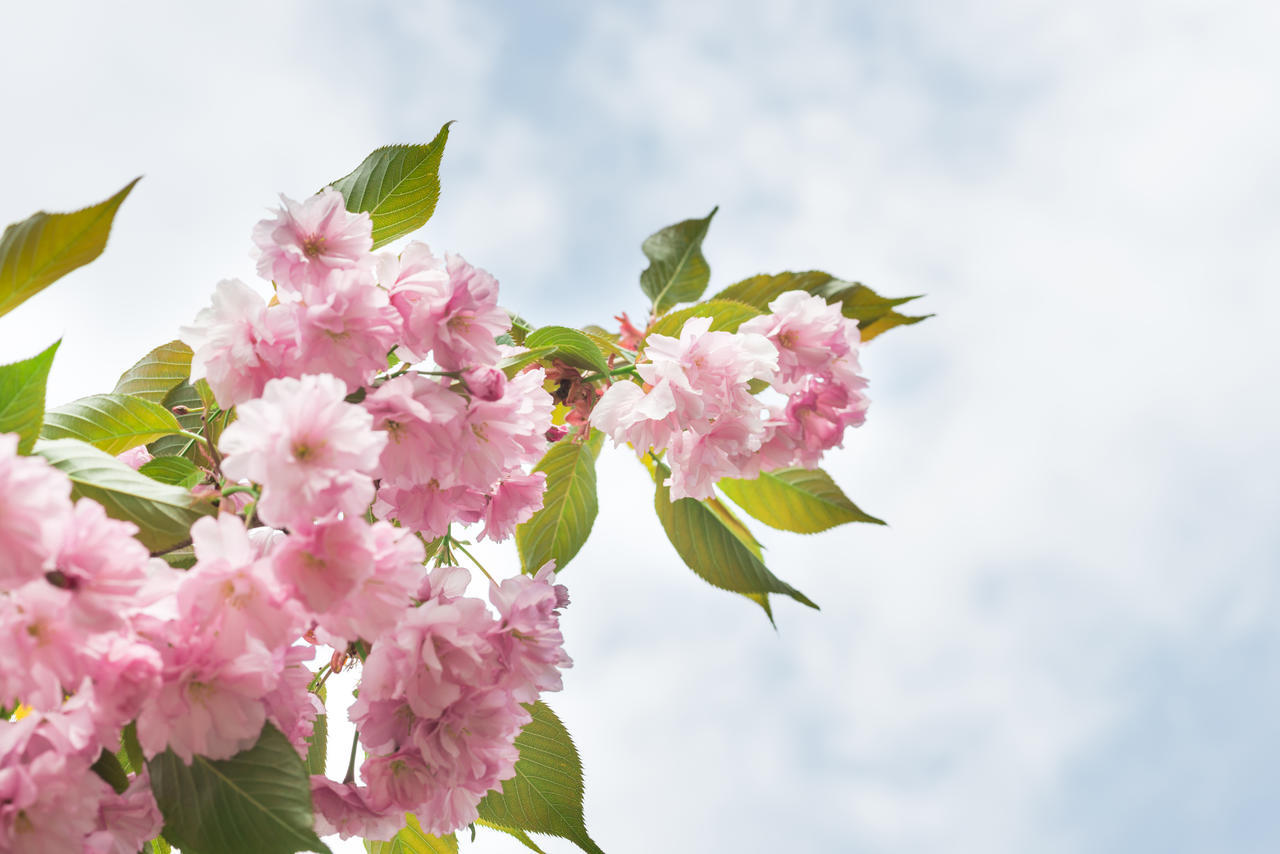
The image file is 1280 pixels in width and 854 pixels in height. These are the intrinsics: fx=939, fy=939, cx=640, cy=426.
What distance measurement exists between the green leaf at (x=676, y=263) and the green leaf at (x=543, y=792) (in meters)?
0.81

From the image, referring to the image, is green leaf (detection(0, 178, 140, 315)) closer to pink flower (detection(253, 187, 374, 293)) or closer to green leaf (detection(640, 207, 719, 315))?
pink flower (detection(253, 187, 374, 293))

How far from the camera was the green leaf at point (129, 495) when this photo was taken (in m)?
0.72

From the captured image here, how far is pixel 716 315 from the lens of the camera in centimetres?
129

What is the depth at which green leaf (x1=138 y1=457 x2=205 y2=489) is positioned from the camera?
878 millimetres

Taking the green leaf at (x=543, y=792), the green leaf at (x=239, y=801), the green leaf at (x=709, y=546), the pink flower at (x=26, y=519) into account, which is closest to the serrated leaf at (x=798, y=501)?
the green leaf at (x=709, y=546)

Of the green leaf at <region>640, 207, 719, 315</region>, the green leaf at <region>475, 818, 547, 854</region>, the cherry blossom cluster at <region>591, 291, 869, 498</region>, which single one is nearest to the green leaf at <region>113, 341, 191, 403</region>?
the cherry blossom cluster at <region>591, 291, 869, 498</region>

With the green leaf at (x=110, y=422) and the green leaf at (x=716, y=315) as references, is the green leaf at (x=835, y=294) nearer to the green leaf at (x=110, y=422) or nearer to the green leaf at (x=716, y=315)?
the green leaf at (x=716, y=315)

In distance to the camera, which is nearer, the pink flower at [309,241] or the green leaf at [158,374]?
the pink flower at [309,241]

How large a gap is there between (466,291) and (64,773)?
454 mm

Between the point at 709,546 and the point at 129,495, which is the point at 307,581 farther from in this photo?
the point at 709,546

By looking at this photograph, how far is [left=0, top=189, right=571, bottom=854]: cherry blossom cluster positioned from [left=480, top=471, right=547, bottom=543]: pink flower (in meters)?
0.06

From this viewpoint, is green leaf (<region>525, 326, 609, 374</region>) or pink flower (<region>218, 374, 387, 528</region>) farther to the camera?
green leaf (<region>525, 326, 609, 374</region>)

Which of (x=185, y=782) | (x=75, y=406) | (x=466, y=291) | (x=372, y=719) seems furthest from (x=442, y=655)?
(x=75, y=406)

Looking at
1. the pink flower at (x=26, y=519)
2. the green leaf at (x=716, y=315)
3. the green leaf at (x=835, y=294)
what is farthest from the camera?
the green leaf at (x=835, y=294)
